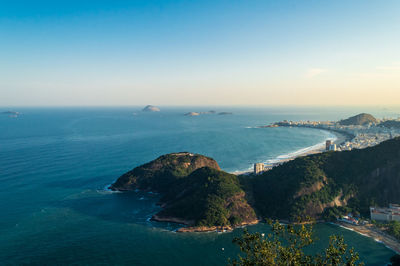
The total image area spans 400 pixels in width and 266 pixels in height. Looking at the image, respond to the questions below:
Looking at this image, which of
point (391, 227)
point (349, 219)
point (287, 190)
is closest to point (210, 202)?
point (287, 190)

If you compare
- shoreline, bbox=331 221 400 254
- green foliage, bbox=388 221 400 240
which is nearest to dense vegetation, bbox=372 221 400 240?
green foliage, bbox=388 221 400 240

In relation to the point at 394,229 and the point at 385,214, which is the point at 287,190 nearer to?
the point at 385,214

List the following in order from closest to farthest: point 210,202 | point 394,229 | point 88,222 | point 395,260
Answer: point 395,260 → point 394,229 → point 88,222 → point 210,202

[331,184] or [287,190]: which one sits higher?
[331,184]

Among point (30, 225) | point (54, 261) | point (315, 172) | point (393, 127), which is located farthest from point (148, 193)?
point (393, 127)

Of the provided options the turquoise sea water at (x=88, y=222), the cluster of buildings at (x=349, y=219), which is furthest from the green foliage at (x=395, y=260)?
the cluster of buildings at (x=349, y=219)

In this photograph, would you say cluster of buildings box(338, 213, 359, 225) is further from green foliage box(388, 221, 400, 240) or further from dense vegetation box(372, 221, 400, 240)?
green foliage box(388, 221, 400, 240)
